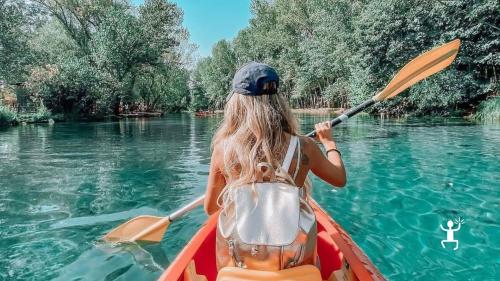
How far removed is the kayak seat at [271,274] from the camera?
71.2 inches

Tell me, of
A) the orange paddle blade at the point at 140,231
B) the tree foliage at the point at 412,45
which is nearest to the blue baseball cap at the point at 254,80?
the orange paddle blade at the point at 140,231

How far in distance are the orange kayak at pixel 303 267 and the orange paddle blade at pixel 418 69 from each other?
1685mm

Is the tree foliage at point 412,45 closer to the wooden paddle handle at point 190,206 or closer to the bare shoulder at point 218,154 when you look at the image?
the wooden paddle handle at point 190,206

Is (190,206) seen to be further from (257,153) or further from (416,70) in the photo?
(416,70)

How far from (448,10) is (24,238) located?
80.0ft

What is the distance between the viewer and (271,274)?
5.98ft

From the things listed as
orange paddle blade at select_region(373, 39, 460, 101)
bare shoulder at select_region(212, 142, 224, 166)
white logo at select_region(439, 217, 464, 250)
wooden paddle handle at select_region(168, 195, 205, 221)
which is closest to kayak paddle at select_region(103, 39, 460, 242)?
orange paddle blade at select_region(373, 39, 460, 101)

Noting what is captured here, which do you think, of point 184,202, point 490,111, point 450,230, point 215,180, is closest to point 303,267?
point 215,180

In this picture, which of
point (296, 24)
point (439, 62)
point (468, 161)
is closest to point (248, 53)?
point (296, 24)

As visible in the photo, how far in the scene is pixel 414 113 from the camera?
26812mm

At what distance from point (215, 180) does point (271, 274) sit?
61 cm

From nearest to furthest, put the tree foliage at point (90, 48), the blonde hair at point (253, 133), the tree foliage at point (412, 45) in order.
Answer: the blonde hair at point (253, 133)
the tree foliage at point (412, 45)
the tree foliage at point (90, 48)

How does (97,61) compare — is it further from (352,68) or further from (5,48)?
(352,68)

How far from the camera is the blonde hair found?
197 cm
